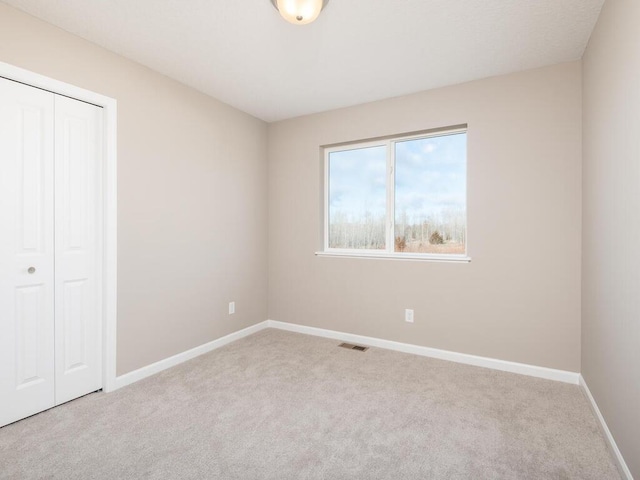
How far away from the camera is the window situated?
3.24 metres

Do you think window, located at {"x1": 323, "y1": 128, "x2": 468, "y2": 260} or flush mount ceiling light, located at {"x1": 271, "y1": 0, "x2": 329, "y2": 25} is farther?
window, located at {"x1": 323, "y1": 128, "x2": 468, "y2": 260}

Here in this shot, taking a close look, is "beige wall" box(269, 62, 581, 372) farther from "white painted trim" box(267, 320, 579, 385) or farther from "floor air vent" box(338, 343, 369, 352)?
"floor air vent" box(338, 343, 369, 352)

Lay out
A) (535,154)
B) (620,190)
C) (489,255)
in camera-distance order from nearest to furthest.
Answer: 1. (620,190)
2. (535,154)
3. (489,255)

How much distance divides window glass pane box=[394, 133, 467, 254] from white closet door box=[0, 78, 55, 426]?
2927 mm

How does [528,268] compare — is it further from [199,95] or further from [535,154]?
[199,95]

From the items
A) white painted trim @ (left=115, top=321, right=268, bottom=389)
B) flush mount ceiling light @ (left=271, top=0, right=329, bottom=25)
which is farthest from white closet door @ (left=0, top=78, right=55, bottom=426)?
flush mount ceiling light @ (left=271, top=0, right=329, bottom=25)

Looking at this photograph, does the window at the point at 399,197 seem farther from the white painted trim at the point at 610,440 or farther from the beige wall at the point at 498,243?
the white painted trim at the point at 610,440

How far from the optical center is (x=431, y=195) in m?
3.34

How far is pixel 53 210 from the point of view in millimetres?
2291

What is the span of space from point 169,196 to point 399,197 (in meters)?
2.22

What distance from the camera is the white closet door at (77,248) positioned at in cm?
233

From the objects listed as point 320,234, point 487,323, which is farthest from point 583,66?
point 320,234

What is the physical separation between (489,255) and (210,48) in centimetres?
280

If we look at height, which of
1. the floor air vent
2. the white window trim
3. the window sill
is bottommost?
the floor air vent
